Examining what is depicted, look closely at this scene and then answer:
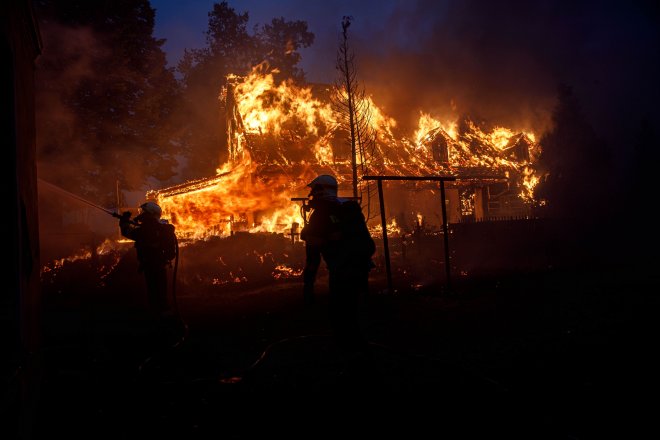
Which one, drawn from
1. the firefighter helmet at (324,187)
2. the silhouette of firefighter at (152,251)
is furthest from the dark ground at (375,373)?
the firefighter helmet at (324,187)

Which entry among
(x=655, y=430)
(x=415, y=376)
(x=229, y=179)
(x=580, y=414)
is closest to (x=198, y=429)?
(x=415, y=376)

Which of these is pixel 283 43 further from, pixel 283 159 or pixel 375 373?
pixel 375 373

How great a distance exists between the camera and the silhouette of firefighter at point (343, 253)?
186 inches

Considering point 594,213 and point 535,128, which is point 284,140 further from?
point 535,128

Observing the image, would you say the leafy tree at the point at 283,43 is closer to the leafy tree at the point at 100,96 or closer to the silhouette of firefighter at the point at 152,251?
the leafy tree at the point at 100,96

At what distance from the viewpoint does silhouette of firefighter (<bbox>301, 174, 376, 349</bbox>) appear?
4.73 metres

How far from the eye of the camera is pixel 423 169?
1037 inches

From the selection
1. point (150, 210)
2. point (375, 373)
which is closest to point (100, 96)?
point (150, 210)

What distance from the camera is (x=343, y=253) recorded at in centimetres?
477

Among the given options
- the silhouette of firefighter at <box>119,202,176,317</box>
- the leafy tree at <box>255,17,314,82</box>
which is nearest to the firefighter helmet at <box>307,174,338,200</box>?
the silhouette of firefighter at <box>119,202,176,317</box>

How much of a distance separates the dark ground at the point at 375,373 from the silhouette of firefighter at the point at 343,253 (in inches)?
15.0

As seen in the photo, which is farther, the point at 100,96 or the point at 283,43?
the point at 283,43

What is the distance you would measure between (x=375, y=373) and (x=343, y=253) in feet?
4.45

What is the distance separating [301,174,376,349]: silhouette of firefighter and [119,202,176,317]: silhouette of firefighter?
4.98 meters
